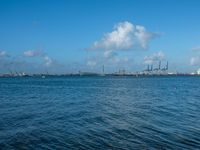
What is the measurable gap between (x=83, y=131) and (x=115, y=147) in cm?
636

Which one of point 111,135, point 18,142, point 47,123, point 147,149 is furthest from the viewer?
point 47,123

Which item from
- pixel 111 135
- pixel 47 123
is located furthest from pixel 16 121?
pixel 111 135

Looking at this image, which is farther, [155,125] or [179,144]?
[155,125]

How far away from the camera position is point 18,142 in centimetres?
2453

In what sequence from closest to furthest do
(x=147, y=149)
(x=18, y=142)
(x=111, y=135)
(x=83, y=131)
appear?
(x=147, y=149)
(x=18, y=142)
(x=111, y=135)
(x=83, y=131)

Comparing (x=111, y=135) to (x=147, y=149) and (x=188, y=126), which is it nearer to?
(x=147, y=149)

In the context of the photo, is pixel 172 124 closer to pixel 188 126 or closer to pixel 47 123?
pixel 188 126

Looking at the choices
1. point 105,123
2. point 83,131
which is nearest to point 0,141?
point 83,131

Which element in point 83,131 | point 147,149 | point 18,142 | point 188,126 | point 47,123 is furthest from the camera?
point 47,123

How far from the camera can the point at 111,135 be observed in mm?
27281

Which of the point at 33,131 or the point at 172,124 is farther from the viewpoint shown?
the point at 172,124

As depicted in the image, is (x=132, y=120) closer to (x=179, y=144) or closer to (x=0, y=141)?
(x=179, y=144)

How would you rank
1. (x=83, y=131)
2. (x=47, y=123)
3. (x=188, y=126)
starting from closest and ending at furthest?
(x=83, y=131) < (x=188, y=126) < (x=47, y=123)

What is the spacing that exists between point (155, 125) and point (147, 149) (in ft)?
31.9
